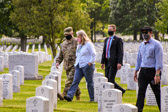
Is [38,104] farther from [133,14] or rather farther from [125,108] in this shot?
[133,14]

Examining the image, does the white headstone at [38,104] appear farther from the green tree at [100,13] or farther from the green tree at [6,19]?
the green tree at [100,13]

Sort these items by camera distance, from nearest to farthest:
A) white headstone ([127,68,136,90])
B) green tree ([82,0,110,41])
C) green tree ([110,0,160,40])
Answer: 1. white headstone ([127,68,136,90])
2. green tree ([110,0,160,40])
3. green tree ([82,0,110,41])

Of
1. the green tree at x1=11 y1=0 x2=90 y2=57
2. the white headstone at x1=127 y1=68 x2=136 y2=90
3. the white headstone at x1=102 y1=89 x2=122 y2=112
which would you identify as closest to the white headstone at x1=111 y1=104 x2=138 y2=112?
the white headstone at x1=102 y1=89 x2=122 y2=112

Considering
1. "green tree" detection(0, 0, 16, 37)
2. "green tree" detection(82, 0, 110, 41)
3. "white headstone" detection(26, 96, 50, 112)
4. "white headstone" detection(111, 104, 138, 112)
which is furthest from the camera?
"green tree" detection(82, 0, 110, 41)

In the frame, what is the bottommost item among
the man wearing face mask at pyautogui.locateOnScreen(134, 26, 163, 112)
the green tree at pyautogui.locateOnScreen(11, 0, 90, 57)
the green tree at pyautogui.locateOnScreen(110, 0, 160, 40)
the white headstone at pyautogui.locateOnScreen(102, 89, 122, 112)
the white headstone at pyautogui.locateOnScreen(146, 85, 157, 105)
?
the white headstone at pyautogui.locateOnScreen(146, 85, 157, 105)

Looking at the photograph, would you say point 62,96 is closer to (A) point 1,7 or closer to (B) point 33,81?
(B) point 33,81

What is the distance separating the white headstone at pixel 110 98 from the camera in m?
9.08

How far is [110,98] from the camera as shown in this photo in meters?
9.17

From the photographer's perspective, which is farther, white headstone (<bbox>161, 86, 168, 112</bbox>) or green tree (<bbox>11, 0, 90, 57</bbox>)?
green tree (<bbox>11, 0, 90, 57</bbox>)

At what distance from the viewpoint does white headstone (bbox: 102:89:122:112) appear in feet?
29.8

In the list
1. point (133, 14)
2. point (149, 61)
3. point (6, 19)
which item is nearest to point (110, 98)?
point (149, 61)

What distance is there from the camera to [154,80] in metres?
9.82

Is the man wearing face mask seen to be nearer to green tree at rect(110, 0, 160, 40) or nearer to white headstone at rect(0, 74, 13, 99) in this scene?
white headstone at rect(0, 74, 13, 99)

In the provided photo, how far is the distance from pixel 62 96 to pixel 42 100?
493 centimetres
